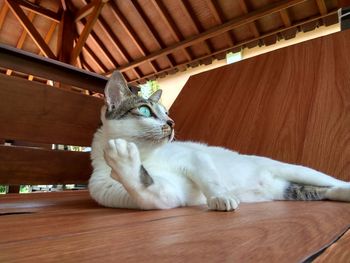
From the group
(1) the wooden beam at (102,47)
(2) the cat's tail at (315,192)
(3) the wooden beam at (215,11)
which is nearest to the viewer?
(2) the cat's tail at (315,192)

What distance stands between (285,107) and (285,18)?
4562 millimetres

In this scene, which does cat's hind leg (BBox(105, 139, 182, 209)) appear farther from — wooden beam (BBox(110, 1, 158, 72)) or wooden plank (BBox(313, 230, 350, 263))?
wooden beam (BBox(110, 1, 158, 72))

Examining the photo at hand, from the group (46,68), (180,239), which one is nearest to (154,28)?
(46,68)

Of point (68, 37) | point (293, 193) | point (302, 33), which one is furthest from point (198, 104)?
point (68, 37)

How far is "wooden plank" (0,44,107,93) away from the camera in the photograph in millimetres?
1725

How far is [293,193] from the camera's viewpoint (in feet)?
4.43

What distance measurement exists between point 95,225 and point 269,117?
145cm

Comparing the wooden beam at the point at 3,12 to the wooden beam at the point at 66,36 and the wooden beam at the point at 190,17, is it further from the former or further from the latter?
the wooden beam at the point at 190,17

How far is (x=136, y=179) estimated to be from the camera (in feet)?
3.13

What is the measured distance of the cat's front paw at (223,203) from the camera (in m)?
0.93

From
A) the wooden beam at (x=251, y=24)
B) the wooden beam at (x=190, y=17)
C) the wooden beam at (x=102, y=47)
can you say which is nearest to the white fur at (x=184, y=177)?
the wooden beam at (x=251, y=24)

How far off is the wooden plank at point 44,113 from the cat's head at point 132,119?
71cm

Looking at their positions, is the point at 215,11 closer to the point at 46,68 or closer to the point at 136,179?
the point at 46,68

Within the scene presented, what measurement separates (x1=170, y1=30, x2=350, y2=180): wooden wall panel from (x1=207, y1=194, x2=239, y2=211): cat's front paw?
846 mm
